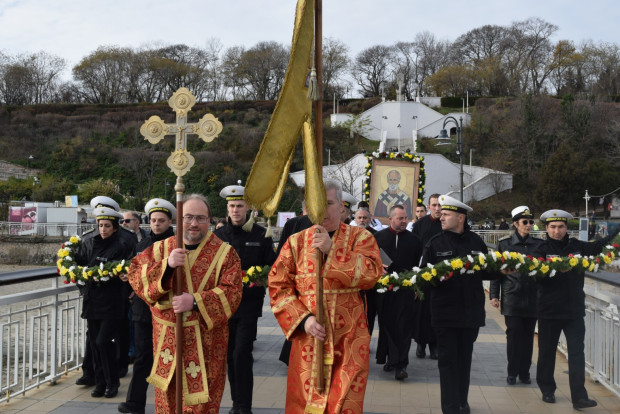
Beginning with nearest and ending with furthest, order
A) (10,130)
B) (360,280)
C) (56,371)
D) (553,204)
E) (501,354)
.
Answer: (360,280), (56,371), (501,354), (553,204), (10,130)

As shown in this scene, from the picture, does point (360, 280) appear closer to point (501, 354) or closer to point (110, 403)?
point (110, 403)

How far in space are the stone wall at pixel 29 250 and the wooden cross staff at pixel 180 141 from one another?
33858 millimetres

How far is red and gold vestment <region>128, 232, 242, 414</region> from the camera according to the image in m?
4.33

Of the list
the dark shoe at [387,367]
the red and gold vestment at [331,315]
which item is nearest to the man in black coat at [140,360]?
the red and gold vestment at [331,315]

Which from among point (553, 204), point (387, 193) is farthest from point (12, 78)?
point (387, 193)

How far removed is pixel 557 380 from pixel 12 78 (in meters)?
93.5

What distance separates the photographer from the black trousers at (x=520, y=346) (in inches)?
277

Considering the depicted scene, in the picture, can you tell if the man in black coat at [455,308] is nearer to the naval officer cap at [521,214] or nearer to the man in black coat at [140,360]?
the naval officer cap at [521,214]

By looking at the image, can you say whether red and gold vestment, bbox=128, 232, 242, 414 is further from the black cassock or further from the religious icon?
the religious icon

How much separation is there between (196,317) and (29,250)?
116 ft

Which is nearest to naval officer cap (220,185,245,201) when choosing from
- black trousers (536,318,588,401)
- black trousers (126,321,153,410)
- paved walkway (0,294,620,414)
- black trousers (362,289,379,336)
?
black trousers (126,321,153,410)

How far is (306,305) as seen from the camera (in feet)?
13.9

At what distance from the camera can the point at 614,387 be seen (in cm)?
650

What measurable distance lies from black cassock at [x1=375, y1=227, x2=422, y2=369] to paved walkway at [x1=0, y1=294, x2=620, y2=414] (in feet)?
0.91
